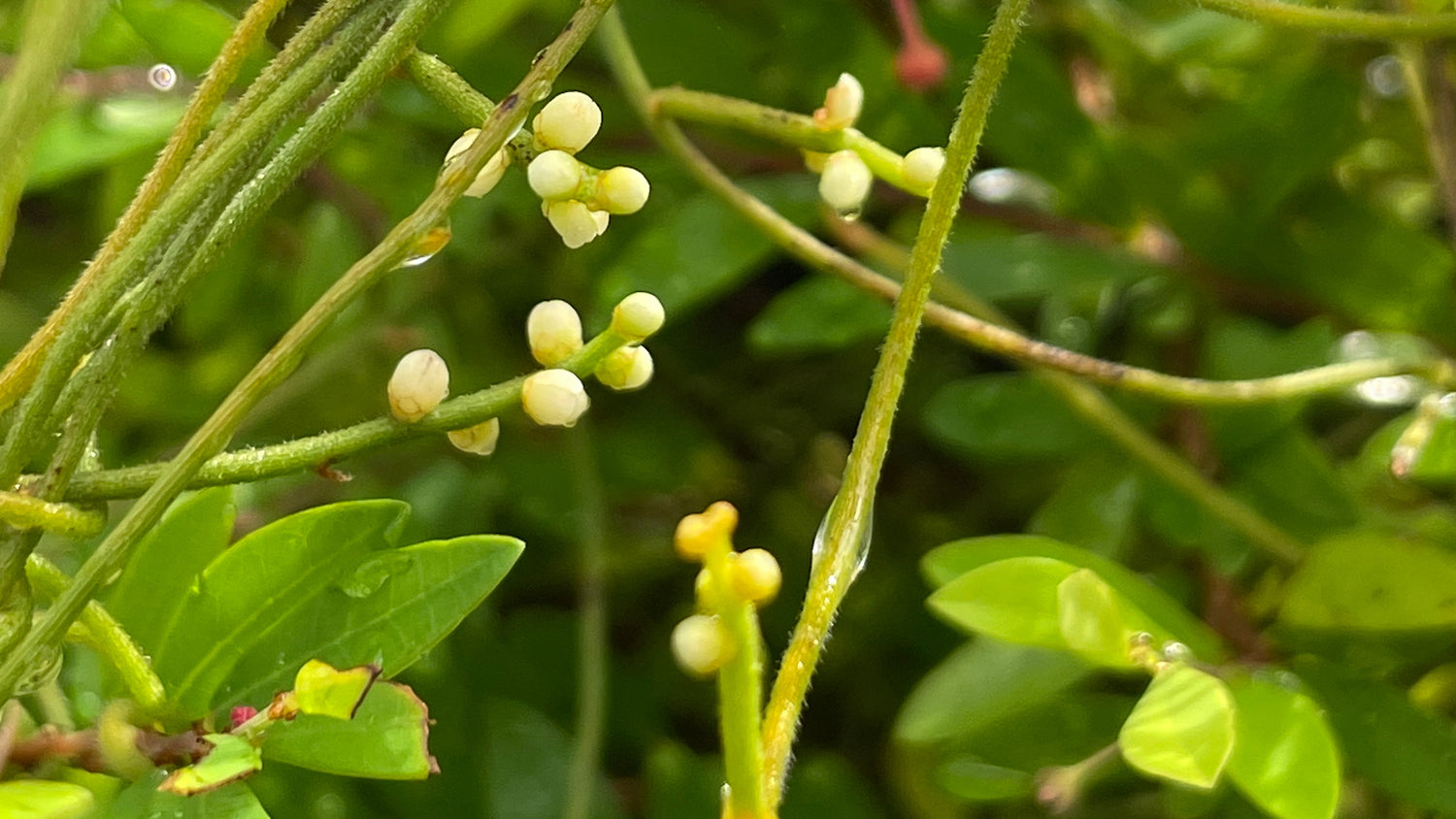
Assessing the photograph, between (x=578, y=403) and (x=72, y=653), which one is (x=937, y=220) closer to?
(x=578, y=403)

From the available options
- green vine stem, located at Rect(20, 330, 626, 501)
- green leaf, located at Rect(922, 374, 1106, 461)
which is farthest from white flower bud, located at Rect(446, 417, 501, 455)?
green leaf, located at Rect(922, 374, 1106, 461)

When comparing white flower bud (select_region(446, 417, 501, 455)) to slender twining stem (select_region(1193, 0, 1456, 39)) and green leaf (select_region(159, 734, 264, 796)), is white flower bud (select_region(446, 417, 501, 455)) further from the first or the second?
slender twining stem (select_region(1193, 0, 1456, 39))

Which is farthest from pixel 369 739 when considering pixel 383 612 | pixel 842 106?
pixel 842 106

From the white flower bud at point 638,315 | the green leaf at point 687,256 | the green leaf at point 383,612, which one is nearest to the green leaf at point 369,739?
the green leaf at point 383,612

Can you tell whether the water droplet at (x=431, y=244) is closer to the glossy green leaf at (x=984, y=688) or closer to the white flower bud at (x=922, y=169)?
the white flower bud at (x=922, y=169)

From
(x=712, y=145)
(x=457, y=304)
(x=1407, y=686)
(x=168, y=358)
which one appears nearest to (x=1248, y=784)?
(x=1407, y=686)

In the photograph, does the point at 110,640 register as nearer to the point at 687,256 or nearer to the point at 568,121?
the point at 568,121
